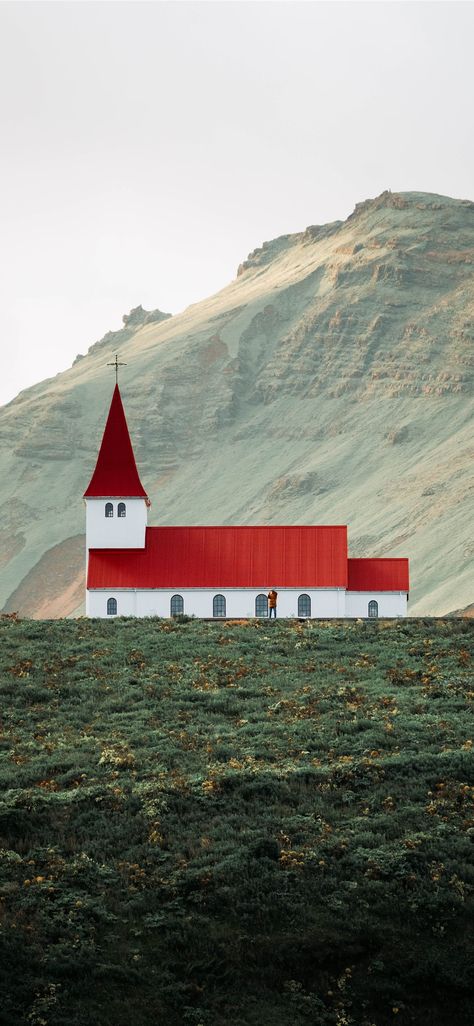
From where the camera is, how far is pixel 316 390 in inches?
7244

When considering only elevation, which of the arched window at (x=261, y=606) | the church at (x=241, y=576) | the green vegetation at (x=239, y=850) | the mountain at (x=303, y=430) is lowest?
the green vegetation at (x=239, y=850)

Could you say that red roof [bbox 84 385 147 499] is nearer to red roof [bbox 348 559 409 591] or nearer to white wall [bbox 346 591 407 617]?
red roof [bbox 348 559 409 591]

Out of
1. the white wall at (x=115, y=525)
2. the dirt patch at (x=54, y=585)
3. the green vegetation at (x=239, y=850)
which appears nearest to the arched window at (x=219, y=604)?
the white wall at (x=115, y=525)

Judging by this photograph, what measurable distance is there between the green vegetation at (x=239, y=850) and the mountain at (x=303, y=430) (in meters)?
97.6

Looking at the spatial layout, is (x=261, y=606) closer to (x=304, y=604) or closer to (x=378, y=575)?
(x=304, y=604)

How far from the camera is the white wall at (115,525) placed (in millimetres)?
65875

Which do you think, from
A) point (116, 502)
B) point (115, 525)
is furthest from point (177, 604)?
point (116, 502)

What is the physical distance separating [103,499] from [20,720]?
3185 centimetres

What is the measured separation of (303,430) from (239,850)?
152676 millimetres

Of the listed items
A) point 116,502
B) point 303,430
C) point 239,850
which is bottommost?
point 239,850

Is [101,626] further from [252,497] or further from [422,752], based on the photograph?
[252,497]

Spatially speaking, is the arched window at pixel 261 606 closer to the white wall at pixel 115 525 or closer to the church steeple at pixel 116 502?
the church steeple at pixel 116 502

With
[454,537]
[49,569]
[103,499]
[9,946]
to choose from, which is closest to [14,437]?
[49,569]

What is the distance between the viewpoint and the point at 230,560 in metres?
62.7
